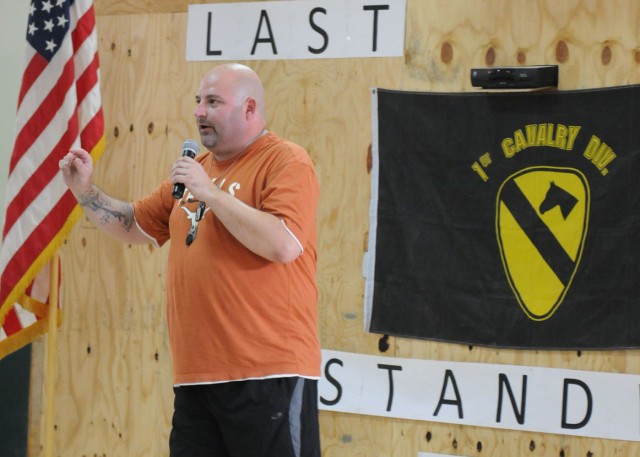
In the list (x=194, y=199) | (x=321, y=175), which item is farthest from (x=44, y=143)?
(x=194, y=199)

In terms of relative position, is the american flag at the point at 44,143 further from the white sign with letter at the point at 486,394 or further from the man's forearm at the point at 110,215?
the white sign with letter at the point at 486,394

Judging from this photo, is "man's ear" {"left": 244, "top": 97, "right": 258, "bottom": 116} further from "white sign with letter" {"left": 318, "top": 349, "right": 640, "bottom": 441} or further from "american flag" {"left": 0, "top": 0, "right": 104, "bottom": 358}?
"white sign with letter" {"left": 318, "top": 349, "right": 640, "bottom": 441}

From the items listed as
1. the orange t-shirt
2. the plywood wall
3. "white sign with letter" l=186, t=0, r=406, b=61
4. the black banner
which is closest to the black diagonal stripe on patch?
the black banner

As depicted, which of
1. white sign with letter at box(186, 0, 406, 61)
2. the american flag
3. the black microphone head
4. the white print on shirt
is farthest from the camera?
white sign with letter at box(186, 0, 406, 61)

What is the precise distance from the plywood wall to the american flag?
50 centimetres

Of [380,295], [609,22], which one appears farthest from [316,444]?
[609,22]

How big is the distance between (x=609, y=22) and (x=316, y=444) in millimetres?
1923

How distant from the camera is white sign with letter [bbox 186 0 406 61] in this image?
12.0 ft

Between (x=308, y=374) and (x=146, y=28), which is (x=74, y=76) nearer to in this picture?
(x=146, y=28)

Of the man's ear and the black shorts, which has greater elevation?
the man's ear

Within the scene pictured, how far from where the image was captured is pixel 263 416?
7.82ft

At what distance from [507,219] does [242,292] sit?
142 cm

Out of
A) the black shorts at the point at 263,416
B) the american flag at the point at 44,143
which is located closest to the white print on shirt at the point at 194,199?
the black shorts at the point at 263,416

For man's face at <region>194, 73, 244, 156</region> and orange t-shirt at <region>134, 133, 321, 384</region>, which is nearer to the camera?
orange t-shirt at <region>134, 133, 321, 384</region>
